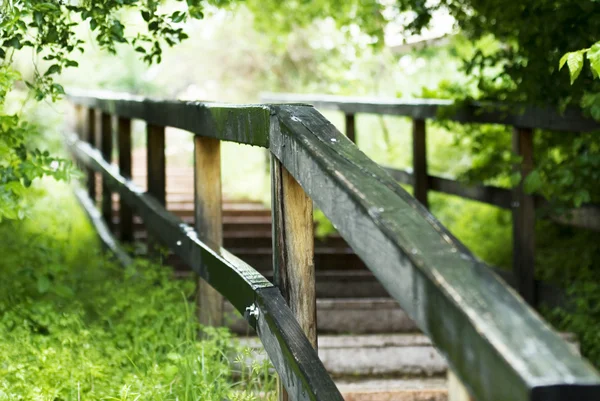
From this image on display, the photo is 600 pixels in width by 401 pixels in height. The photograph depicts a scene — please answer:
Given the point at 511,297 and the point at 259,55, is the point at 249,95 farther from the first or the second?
the point at 511,297

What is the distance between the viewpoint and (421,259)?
1443 millimetres

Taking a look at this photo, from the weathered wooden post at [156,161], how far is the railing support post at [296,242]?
2.22m

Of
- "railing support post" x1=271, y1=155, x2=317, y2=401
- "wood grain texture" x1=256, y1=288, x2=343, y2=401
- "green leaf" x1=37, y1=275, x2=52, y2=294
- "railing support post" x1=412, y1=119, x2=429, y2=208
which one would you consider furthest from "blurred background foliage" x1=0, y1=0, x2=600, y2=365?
"wood grain texture" x1=256, y1=288, x2=343, y2=401

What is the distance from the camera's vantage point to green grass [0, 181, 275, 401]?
2773mm

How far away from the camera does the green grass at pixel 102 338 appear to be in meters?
2.77

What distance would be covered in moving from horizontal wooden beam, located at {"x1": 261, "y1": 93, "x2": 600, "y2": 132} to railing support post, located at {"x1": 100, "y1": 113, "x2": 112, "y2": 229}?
5.59 feet

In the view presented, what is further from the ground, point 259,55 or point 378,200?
point 259,55

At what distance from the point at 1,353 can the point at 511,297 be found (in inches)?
80.6

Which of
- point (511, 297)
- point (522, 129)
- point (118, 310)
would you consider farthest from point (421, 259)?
point (522, 129)

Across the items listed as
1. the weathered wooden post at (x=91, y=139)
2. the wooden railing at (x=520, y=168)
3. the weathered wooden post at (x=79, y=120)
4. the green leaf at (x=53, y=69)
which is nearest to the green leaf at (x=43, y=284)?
the green leaf at (x=53, y=69)

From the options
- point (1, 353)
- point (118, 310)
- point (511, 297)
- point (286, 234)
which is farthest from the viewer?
point (118, 310)

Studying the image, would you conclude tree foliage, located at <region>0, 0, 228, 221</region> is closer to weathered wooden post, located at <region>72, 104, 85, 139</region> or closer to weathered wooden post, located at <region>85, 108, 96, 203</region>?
weathered wooden post, located at <region>85, 108, 96, 203</region>

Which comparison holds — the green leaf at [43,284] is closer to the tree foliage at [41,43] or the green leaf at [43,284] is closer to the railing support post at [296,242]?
the tree foliage at [41,43]

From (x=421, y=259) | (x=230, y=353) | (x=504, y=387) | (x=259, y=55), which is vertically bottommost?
(x=230, y=353)
